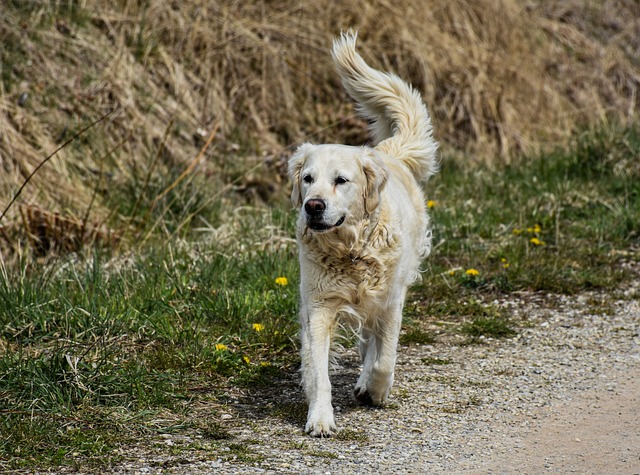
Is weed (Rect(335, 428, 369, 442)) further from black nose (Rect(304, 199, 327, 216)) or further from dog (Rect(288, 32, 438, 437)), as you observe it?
black nose (Rect(304, 199, 327, 216))

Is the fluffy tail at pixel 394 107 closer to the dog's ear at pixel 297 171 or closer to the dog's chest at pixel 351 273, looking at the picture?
the dog's ear at pixel 297 171

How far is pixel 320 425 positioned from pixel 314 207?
901 mm

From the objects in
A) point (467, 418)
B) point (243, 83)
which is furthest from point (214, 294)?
point (243, 83)

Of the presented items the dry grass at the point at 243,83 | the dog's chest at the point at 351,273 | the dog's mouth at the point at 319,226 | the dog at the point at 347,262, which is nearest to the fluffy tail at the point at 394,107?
the dog at the point at 347,262

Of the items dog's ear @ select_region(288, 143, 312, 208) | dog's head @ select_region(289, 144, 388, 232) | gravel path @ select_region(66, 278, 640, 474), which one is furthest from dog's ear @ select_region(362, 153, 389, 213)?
gravel path @ select_region(66, 278, 640, 474)

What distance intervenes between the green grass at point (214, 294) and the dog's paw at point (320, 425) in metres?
0.34

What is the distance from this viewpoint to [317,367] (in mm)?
3887

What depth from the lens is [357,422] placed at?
394cm

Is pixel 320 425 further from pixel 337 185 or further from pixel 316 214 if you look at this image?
pixel 337 185

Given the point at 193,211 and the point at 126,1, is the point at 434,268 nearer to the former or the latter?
the point at 193,211

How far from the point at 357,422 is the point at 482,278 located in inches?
90.0

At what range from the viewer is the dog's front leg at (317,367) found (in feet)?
12.3

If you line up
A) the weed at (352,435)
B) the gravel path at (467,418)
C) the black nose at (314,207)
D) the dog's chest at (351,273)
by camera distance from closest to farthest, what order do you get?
the gravel path at (467,418) < the weed at (352,435) < the black nose at (314,207) < the dog's chest at (351,273)

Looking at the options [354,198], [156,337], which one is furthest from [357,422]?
[156,337]
